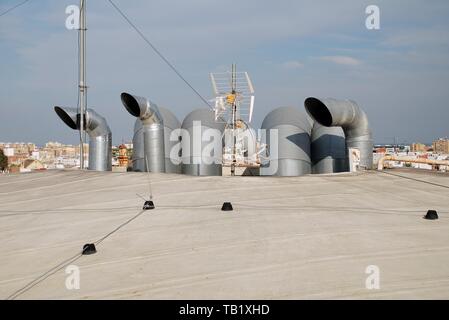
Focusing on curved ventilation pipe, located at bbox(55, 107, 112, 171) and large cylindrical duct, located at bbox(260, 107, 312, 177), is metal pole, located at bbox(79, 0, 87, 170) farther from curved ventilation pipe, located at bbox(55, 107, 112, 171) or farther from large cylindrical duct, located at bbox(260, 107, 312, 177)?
large cylindrical duct, located at bbox(260, 107, 312, 177)

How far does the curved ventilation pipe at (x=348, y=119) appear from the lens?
17453 millimetres

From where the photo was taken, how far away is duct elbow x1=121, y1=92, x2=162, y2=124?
61.6ft

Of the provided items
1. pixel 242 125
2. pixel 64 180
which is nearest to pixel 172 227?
pixel 64 180

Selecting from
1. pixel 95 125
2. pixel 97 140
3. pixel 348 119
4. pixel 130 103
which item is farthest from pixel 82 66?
pixel 348 119

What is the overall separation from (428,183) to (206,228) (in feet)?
27.5

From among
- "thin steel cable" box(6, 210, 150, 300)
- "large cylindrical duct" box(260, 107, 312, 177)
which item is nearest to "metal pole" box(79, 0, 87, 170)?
"large cylindrical duct" box(260, 107, 312, 177)

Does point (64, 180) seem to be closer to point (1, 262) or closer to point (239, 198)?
point (239, 198)

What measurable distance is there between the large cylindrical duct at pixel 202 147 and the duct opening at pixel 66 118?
6.70m

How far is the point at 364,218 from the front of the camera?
26.9 ft

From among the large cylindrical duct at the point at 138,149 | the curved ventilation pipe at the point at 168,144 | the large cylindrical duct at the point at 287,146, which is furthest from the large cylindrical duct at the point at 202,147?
the large cylindrical duct at the point at 287,146

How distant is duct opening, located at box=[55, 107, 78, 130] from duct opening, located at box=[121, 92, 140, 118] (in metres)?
2.79

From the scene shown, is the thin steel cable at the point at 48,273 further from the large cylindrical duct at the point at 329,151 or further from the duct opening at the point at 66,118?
the large cylindrical duct at the point at 329,151

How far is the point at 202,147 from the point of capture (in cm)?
2412
